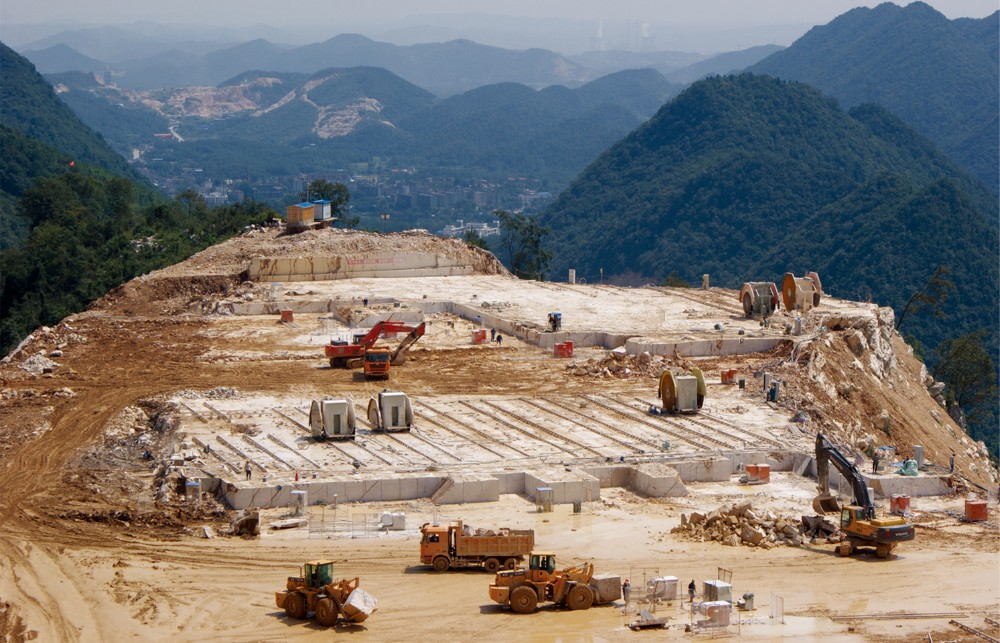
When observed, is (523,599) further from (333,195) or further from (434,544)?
(333,195)

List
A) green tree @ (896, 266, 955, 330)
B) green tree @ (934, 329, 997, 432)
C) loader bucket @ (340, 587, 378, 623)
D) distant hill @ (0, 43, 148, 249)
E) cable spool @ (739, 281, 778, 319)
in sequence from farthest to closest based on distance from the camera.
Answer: distant hill @ (0, 43, 148, 249)
green tree @ (896, 266, 955, 330)
green tree @ (934, 329, 997, 432)
cable spool @ (739, 281, 778, 319)
loader bucket @ (340, 587, 378, 623)

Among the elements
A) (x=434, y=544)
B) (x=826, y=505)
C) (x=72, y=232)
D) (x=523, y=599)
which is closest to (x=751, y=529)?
(x=826, y=505)

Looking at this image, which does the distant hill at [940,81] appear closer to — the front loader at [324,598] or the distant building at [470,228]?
the distant building at [470,228]

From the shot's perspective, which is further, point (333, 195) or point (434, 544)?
point (333, 195)

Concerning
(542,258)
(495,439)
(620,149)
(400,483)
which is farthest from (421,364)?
(620,149)

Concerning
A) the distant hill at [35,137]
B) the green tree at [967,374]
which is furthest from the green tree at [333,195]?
the green tree at [967,374]

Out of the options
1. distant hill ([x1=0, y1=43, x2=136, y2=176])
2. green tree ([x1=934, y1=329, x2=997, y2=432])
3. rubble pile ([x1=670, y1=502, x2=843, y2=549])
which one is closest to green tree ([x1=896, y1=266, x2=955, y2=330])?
green tree ([x1=934, y1=329, x2=997, y2=432])

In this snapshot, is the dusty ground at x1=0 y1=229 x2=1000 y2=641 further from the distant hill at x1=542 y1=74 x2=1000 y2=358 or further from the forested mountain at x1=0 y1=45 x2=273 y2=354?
the distant hill at x1=542 y1=74 x2=1000 y2=358
